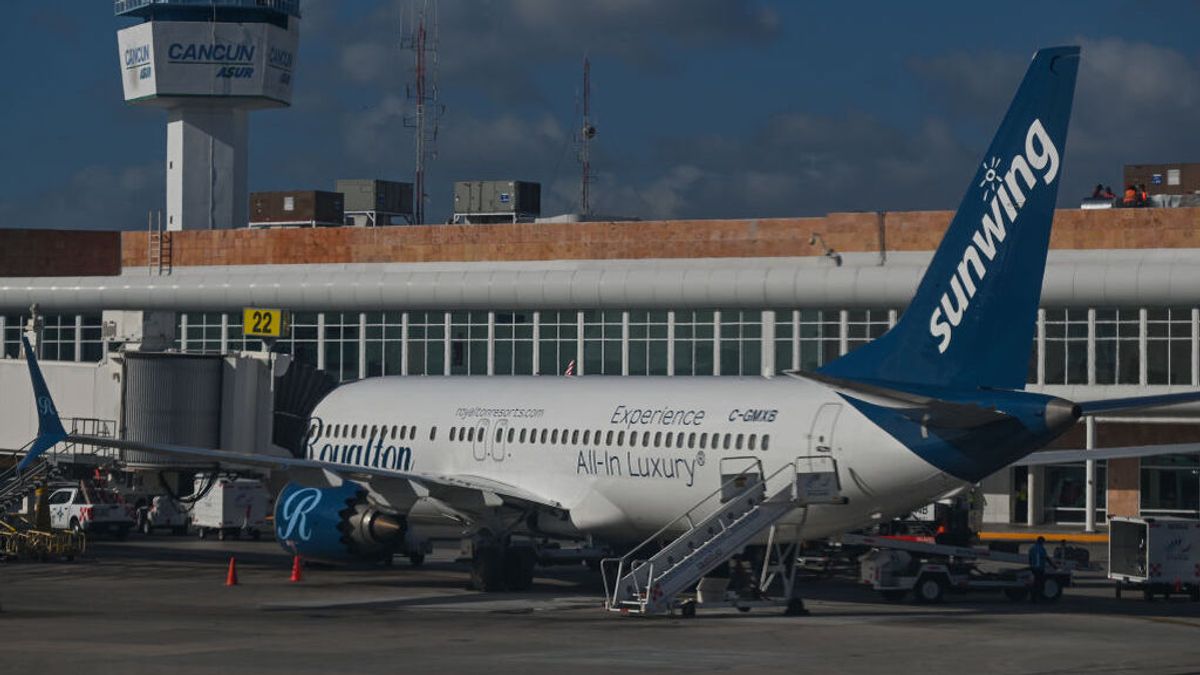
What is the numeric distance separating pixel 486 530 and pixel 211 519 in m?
19.9

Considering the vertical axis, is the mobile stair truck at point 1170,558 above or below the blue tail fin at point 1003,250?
below

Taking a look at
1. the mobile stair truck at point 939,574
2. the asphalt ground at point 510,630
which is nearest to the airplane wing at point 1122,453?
the mobile stair truck at point 939,574

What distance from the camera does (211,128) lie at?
10700 centimetres

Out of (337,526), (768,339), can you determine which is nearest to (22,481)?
(337,526)

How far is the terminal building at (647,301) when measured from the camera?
198 feet

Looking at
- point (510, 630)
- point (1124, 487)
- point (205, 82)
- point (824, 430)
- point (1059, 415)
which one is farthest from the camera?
point (205, 82)

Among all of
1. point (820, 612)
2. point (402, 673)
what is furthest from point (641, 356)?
point (402, 673)

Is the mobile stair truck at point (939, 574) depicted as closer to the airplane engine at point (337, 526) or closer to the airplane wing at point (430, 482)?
the airplane wing at point (430, 482)

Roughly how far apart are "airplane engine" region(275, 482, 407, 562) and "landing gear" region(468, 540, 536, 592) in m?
1.87

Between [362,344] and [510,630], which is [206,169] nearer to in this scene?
[362,344]

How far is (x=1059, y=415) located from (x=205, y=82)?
8161 cm

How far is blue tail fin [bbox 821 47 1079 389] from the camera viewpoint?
31172 mm

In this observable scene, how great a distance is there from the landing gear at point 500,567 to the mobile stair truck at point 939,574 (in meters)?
6.85

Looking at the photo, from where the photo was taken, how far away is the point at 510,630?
3075cm
